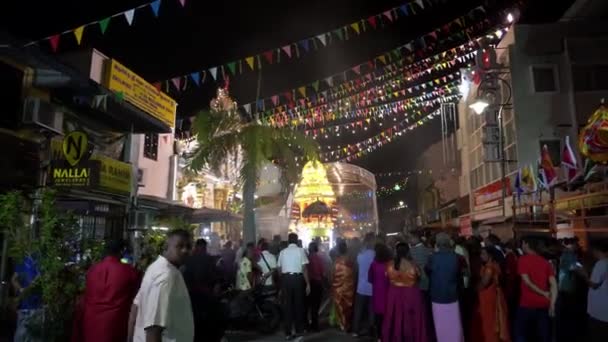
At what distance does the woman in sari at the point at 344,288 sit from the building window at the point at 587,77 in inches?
679

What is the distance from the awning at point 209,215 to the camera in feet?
59.5

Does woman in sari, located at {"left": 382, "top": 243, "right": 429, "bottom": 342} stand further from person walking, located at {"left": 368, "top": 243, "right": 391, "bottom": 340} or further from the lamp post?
the lamp post

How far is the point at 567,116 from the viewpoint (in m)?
21.6

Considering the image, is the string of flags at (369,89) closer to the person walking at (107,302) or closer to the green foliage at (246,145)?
the green foliage at (246,145)

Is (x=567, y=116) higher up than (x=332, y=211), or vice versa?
(x=567, y=116)

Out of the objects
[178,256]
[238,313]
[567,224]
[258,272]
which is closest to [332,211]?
[567,224]

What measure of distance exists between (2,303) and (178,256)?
5585 millimetres

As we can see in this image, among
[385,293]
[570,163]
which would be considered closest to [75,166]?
[385,293]

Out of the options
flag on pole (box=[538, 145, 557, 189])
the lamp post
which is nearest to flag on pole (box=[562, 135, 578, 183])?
flag on pole (box=[538, 145, 557, 189])

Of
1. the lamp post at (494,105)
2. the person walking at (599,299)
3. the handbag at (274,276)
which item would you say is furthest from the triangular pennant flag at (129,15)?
the lamp post at (494,105)

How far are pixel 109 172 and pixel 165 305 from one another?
409 inches

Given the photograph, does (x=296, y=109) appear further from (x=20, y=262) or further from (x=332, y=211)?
(x=20, y=262)

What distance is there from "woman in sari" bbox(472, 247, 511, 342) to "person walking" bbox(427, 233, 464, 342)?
1.22ft

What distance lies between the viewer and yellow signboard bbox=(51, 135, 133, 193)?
1238 centimetres
